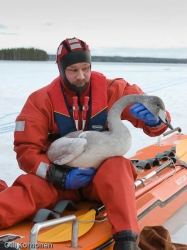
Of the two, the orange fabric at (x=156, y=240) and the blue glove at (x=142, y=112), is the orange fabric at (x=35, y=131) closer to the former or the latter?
the blue glove at (x=142, y=112)

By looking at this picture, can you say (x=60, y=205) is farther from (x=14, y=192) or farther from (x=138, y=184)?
(x=138, y=184)

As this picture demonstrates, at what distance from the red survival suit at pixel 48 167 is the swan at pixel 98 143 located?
1.9 inches

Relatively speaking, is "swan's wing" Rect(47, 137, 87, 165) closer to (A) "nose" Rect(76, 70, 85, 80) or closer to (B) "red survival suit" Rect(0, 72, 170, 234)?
(B) "red survival suit" Rect(0, 72, 170, 234)

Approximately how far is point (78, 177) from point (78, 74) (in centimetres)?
55

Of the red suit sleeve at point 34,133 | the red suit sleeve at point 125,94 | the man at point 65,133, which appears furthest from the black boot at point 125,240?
the red suit sleeve at point 125,94

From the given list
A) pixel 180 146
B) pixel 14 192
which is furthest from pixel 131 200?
pixel 180 146

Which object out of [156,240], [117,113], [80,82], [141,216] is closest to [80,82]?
[80,82]

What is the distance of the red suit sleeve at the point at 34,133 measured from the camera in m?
2.10

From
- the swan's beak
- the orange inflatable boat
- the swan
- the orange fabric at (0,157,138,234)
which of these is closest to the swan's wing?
the swan

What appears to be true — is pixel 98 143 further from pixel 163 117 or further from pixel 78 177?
pixel 163 117

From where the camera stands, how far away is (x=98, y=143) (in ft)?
6.50

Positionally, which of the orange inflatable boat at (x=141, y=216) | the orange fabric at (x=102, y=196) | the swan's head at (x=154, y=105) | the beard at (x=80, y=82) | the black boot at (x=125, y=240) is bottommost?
the orange inflatable boat at (x=141, y=216)

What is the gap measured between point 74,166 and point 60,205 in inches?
8.5

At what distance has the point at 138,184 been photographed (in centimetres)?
255
